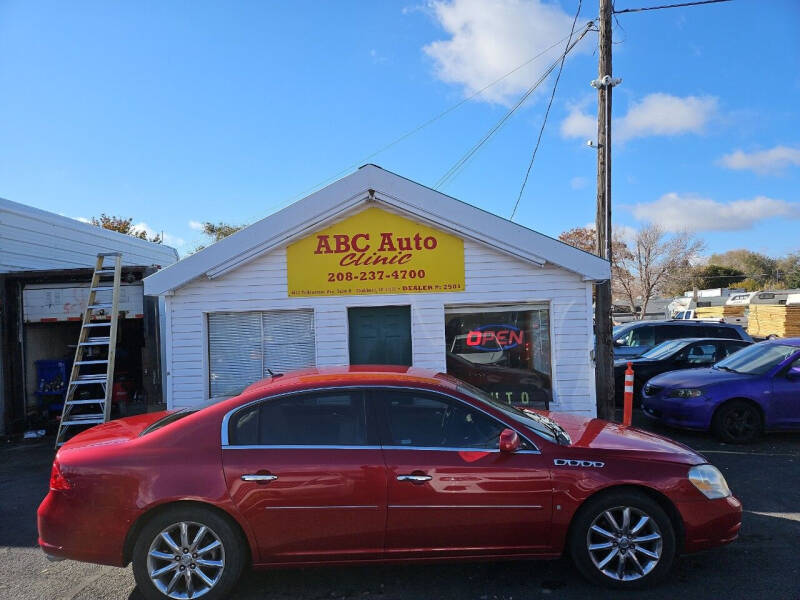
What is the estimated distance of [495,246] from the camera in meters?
8.03

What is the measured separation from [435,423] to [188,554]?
182 centimetres

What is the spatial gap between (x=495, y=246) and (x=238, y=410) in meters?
5.13

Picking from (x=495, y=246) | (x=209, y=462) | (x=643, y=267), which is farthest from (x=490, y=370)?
(x=643, y=267)

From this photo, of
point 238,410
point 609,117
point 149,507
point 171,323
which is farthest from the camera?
point 609,117

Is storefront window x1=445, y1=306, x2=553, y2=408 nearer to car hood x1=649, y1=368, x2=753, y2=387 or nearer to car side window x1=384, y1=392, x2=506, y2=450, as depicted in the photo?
car hood x1=649, y1=368, x2=753, y2=387

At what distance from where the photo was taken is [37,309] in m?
9.77

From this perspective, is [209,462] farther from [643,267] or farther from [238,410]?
[643,267]

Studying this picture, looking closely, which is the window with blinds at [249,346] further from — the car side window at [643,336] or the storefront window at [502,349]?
the car side window at [643,336]

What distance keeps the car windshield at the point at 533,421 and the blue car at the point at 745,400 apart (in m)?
4.54

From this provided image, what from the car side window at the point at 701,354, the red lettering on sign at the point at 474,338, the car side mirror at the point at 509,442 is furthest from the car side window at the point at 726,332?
the car side mirror at the point at 509,442

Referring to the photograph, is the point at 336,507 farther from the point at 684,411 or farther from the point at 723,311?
the point at 723,311

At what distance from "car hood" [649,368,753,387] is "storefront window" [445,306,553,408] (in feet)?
6.41


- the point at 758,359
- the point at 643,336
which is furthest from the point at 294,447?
the point at 643,336

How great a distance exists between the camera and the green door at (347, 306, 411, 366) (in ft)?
27.4
